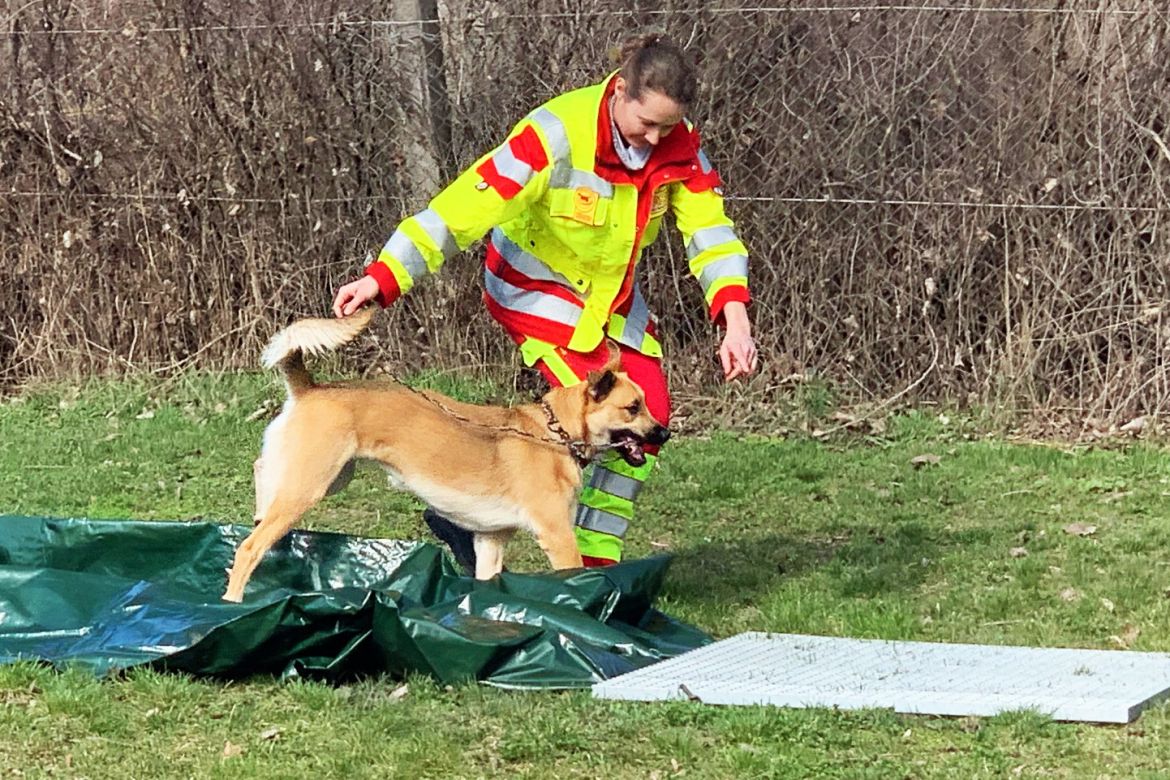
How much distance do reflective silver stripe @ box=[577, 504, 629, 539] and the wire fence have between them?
151 inches

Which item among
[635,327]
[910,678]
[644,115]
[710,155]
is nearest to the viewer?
[910,678]

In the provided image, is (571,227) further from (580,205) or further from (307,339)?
(307,339)

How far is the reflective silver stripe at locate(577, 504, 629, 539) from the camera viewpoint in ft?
21.4

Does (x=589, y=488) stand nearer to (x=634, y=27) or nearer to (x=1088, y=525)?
(x=1088, y=525)

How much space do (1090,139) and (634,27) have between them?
107 inches

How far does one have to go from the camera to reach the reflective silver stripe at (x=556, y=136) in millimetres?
5895

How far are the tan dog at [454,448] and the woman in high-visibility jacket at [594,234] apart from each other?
0.16m

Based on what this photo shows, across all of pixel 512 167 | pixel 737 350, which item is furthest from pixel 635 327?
pixel 512 167

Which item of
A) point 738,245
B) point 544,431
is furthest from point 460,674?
point 738,245

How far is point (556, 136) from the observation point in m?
5.90

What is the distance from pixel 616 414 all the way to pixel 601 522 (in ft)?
1.65

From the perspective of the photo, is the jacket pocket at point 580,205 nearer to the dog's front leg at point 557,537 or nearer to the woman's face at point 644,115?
the woman's face at point 644,115

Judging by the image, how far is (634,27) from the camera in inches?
393

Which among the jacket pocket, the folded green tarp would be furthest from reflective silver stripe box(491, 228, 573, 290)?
the folded green tarp
